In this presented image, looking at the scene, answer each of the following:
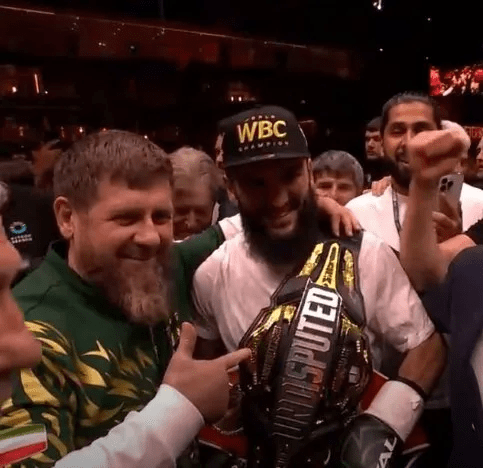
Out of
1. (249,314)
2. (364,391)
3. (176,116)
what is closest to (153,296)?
(249,314)

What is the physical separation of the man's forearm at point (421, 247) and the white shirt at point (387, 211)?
1.76 feet

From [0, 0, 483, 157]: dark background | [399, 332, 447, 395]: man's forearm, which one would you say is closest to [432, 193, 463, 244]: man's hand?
[399, 332, 447, 395]: man's forearm

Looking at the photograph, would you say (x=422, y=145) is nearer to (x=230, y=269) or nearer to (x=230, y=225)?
(x=230, y=269)

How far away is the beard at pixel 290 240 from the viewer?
1416mm

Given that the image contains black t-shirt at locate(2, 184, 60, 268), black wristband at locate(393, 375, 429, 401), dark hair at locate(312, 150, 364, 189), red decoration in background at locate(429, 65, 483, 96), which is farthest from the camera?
red decoration in background at locate(429, 65, 483, 96)

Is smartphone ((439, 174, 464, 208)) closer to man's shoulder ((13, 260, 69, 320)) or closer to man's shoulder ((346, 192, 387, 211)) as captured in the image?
man's shoulder ((346, 192, 387, 211))

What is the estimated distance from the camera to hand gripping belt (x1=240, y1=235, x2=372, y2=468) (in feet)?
4.11

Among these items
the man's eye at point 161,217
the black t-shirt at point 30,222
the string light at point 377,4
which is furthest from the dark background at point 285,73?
the man's eye at point 161,217

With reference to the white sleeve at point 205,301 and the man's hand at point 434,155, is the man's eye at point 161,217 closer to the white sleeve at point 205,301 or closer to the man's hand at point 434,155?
the white sleeve at point 205,301

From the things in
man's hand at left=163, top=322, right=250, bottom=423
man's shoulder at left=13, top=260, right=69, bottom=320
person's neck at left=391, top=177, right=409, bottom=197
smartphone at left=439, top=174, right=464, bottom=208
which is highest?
smartphone at left=439, top=174, right=464, bottom=208

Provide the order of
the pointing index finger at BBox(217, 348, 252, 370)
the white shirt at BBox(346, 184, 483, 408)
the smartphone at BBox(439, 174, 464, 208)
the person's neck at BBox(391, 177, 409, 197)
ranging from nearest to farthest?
the pointing index finger at BBox(217, 348, 252, 370)
the smartphone at BBox(439, 174, 464, 208)
the white shirt at BBox(346, 184, 483, 408)
the person's neck at BBox(391, 177, 409, 197)

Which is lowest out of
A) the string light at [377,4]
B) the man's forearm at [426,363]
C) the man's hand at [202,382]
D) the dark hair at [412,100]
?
the man's forearm at [426,363]

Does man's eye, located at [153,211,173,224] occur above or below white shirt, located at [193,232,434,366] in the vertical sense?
above

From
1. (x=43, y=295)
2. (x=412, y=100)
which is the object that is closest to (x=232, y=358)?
(x=43, y=295)
